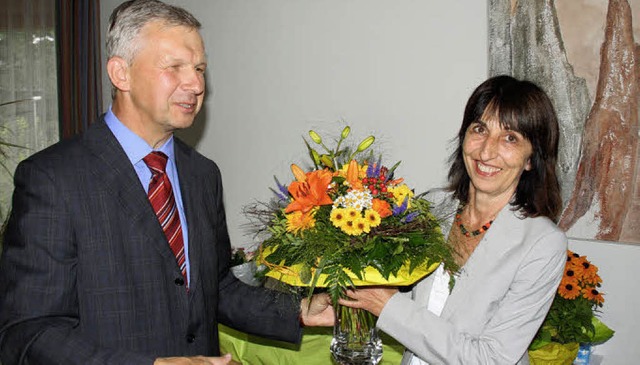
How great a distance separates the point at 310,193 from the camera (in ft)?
5.64

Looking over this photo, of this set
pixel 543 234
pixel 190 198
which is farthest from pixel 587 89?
→ pixel 190 198

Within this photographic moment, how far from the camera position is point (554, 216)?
6.75ft

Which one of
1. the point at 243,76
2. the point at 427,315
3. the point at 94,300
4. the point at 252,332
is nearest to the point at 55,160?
the point at 94,300

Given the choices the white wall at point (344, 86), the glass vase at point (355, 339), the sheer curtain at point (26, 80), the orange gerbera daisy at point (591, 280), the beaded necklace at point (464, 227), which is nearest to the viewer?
the glass vase at point (355, 339)

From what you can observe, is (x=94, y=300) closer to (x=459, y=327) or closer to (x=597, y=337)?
(x=459, y=327)

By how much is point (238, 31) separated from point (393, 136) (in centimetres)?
148

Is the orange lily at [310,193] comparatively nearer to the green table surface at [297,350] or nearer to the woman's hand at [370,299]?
the woman's hand at [370,299]

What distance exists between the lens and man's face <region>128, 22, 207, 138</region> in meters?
1.67

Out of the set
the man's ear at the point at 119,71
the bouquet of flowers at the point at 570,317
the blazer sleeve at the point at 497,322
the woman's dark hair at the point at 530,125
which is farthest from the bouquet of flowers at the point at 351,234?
the bouquet of flowers at the point at 570,317

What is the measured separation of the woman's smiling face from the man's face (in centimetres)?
93

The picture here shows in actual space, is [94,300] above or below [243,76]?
below

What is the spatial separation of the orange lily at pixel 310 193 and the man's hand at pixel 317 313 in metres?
0.42

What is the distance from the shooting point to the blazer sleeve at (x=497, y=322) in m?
1.84

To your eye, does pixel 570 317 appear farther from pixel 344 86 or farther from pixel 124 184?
pixel 124 184
